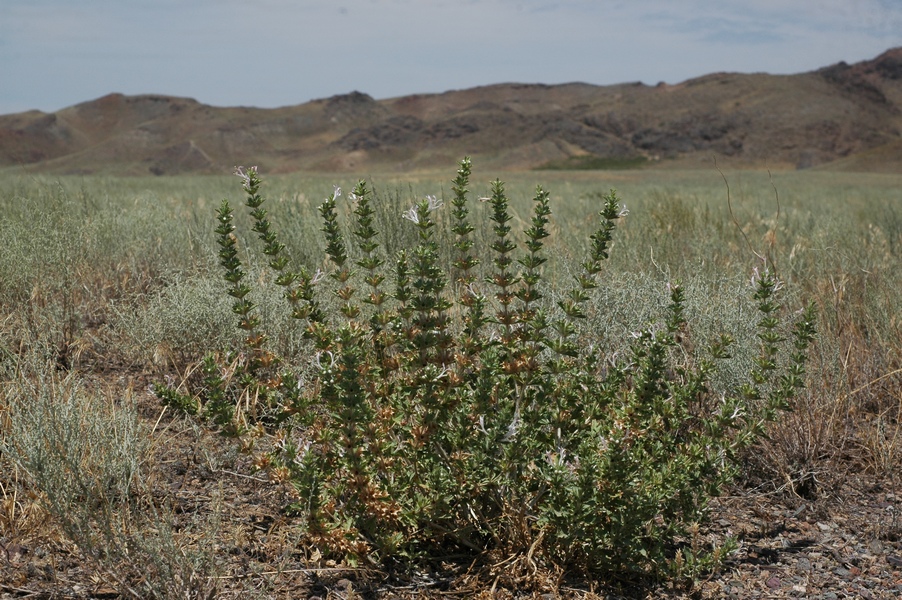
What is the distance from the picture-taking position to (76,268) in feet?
16.6

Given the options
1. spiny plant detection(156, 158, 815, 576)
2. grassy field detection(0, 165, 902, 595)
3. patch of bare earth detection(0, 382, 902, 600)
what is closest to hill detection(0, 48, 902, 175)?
grassy field detection(0, 165, 902, 595)

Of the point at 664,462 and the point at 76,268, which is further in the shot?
the point at 76,268

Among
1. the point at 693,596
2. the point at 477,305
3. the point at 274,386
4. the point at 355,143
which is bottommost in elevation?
the point at 693,596

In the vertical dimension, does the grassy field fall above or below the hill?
below

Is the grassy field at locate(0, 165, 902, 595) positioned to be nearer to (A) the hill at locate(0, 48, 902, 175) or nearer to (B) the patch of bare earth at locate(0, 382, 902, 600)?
(B) the patch of bare earth at locate(0, 382, 902, 600)

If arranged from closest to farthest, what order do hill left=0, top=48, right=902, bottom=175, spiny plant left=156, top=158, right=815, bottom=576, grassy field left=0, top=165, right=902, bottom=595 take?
spiny plant left=156, top=158, right=815, bottom=576
grassy field left=0, top=165, right=902, bottom=595
hill left=0, top=48, right=902, bottom=175

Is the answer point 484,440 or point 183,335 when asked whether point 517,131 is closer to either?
point 183,335

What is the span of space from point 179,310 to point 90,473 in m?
1.60

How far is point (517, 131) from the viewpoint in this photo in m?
90.7

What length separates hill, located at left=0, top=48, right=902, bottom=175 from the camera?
8231 cm

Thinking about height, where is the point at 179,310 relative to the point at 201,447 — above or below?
above

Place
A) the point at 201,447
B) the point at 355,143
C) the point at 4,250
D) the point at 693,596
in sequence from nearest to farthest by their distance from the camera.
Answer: the point at 693,596 → the point at 201,447 → the point at 4,250 → the point at 355,143

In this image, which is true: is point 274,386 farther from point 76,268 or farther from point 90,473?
point 76,268

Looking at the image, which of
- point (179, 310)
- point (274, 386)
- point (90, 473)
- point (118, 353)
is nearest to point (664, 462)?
point (274, 386)
